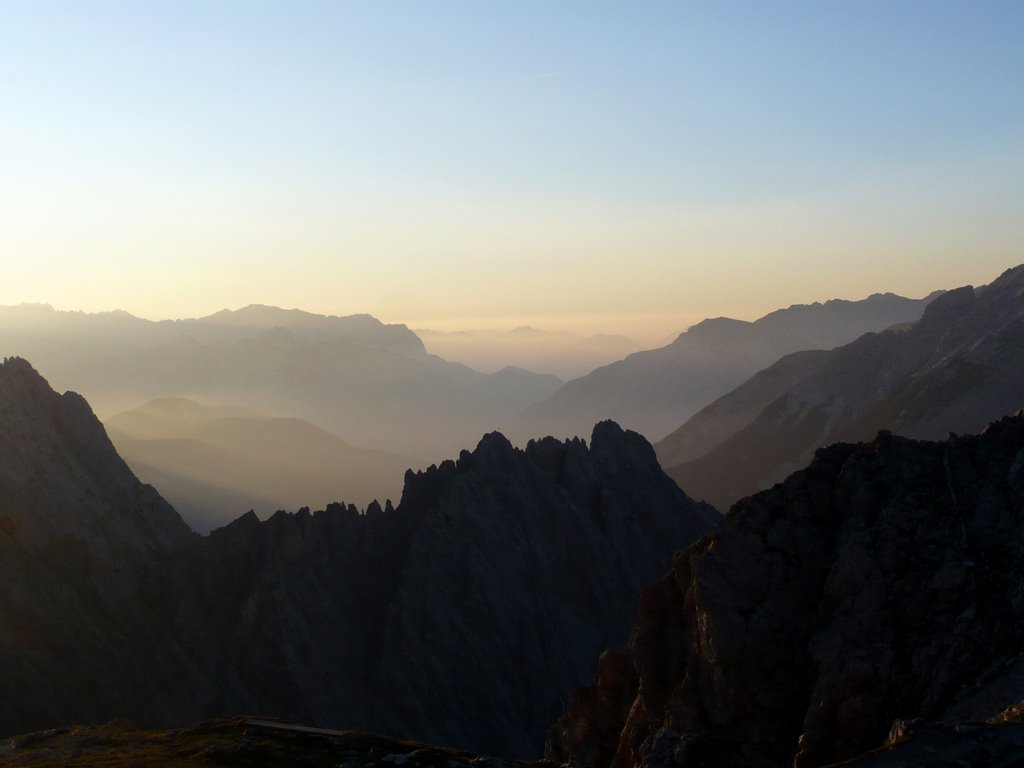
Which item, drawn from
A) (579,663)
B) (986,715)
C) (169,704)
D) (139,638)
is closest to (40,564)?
(139,638)

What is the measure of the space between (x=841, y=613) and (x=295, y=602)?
216 feet

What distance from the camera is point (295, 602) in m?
104

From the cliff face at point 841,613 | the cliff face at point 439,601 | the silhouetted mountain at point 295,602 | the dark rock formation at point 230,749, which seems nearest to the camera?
the cliff face at point 841,613

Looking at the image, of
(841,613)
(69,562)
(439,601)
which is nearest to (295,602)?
(439,601)

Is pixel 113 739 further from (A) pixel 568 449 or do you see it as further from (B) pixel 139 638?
(A) pixel 568 449

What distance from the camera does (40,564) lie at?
315ft

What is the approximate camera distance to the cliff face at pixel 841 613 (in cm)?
4634

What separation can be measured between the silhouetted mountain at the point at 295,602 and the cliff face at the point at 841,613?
159 feet

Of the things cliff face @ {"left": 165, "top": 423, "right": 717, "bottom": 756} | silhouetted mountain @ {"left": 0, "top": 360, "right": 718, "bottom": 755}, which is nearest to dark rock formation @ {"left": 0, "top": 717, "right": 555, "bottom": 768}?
silhouetted mountain @ {"left": 0, "top": 360, "right": 718, "bottom": 755}

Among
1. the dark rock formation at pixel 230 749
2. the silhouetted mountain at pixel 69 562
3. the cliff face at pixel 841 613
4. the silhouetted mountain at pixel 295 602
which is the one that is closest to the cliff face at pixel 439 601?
the silhouetted mountain at pixel 295 602

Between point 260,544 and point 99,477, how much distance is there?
1763 centimetres

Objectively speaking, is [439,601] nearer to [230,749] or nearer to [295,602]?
[295,602]

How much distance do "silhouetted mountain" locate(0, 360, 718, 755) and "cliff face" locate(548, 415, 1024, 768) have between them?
4841cm

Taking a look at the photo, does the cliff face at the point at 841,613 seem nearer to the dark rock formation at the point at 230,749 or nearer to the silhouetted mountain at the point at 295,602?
the dark rock formation at the point at 230,749
